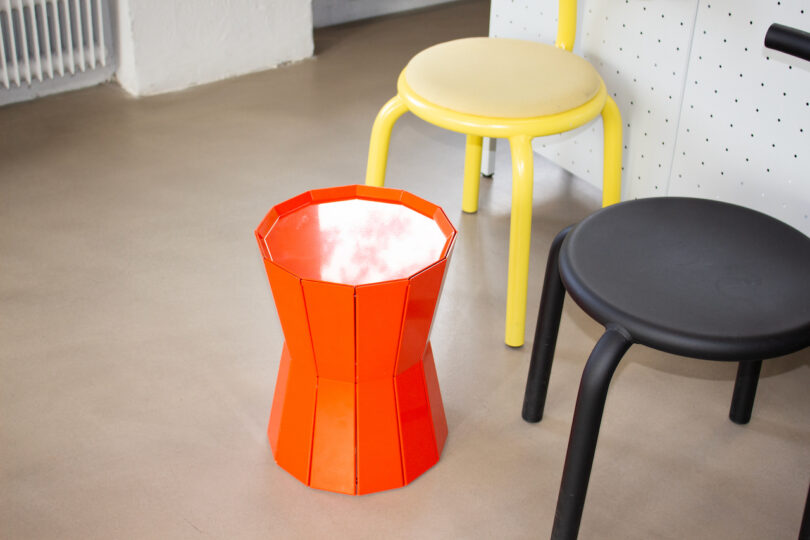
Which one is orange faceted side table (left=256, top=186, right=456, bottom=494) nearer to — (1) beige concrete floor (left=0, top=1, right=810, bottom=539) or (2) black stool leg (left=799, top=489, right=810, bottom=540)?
(1) beige concrete floor (left=0, top=1, right=810, bottom=539)

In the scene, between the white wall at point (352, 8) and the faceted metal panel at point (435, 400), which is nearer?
the faceted metal panel at point (435, 400)

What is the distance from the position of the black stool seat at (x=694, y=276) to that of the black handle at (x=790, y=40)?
228mm

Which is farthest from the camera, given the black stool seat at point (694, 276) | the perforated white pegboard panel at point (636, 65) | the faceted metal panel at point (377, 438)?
the perforated white pegboard panel at point (636, 65)

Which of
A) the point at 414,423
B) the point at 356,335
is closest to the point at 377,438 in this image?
the point at 414,423

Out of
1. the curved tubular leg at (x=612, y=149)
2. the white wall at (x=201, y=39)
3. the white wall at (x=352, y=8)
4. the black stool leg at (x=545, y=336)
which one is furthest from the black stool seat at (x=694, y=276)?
the white wall at (x=352, y=8)

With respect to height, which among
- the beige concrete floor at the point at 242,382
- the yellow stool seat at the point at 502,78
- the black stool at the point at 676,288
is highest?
the yellow stool seat at the point at 502,78

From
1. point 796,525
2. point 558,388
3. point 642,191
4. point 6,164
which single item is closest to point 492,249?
point 642,191

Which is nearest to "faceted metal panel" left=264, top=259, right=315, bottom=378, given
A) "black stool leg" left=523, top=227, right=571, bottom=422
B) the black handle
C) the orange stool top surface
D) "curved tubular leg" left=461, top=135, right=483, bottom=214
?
the orange stool top surface

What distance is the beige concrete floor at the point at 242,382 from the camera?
1270mm

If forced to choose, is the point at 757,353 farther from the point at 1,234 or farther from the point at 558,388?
the point at 1,234

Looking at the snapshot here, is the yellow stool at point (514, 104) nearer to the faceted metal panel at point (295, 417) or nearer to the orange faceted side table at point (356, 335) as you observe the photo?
the orange faceted side table at point (356, 335)

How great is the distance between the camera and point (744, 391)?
4.61 ft

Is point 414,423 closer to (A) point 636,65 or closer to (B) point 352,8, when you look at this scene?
(A) point 636,65

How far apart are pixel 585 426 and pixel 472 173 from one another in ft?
3.31
